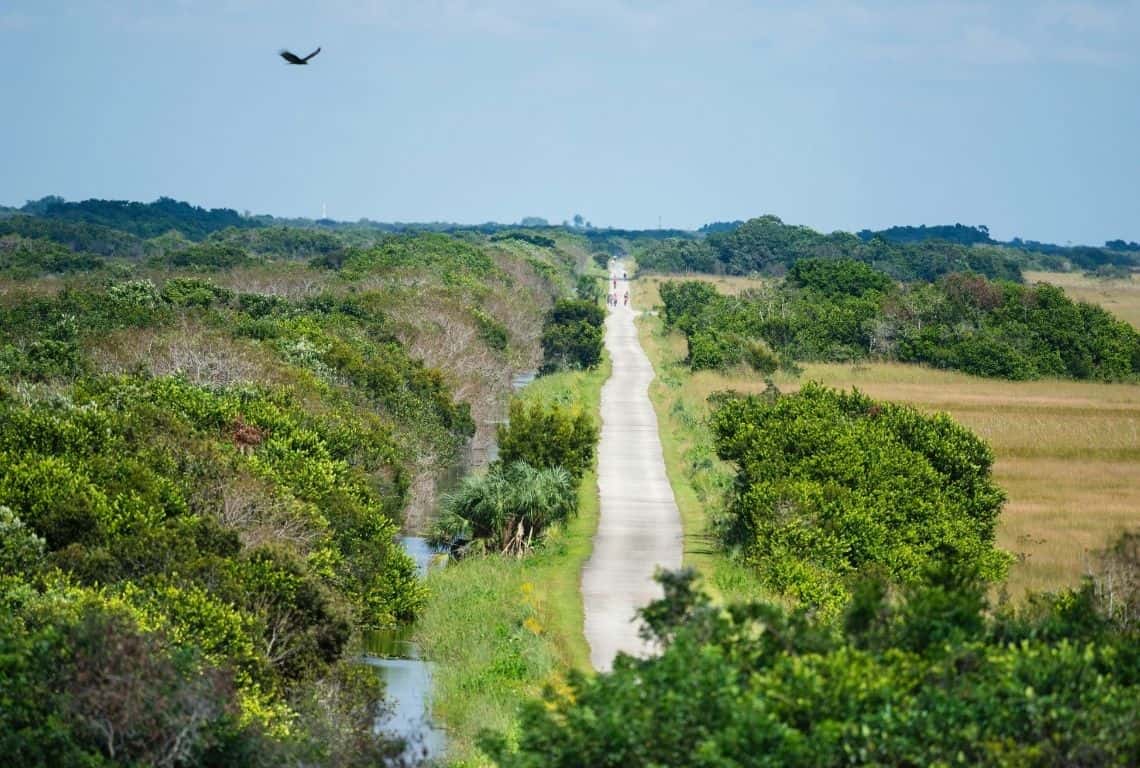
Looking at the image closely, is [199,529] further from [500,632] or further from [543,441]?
[543,441]

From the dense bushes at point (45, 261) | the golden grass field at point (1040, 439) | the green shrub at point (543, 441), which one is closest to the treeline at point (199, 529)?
the green shrub at point (543, 441)

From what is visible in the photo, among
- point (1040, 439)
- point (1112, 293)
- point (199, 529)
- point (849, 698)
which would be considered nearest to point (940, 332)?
point (1040, 439)

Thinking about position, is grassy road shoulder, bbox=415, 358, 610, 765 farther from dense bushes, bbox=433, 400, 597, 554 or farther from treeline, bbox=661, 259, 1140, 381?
treeline, bbox=661, 259, 1140, 381

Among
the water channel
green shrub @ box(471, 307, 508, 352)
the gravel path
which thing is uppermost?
green shrub @ box(471, 307, 508, 352)

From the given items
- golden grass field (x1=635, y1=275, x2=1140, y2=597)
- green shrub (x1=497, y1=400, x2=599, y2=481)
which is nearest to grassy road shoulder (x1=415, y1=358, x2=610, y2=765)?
green shrub (x1=497, y1=400, x2=599, y2=481)

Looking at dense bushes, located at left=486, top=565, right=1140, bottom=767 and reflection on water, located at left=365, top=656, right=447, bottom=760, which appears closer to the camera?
dense bushes, located at left=486, top=565, right=1140, bottom=767

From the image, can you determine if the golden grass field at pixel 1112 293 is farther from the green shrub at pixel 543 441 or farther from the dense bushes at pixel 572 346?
the green shrub at pixel 543 441

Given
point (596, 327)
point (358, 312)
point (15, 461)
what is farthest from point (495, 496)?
point (596, 327)
